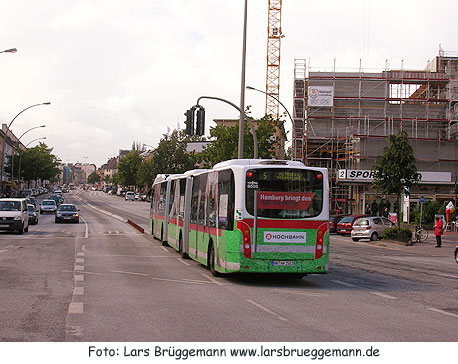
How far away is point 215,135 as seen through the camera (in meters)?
55.3

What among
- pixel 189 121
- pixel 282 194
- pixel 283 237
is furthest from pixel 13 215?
pixel 283 237

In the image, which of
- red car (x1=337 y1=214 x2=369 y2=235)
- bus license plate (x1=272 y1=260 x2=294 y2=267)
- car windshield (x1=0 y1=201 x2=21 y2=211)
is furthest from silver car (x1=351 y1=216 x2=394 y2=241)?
bus license plate (x1=272 y1=260 x2=294 y2=267)

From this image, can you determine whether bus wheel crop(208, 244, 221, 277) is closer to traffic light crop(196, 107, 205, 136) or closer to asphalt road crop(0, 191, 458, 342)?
asphalt road crop(0, 191, 458, 342)

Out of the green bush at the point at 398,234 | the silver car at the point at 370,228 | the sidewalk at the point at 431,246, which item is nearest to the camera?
the sidewalk at the point at 431,246

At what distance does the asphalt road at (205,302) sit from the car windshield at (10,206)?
1293 cm

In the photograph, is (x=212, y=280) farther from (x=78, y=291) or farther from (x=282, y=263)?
(x=78, y=291)

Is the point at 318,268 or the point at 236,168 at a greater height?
the point at 236,168

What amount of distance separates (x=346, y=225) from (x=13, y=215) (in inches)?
840

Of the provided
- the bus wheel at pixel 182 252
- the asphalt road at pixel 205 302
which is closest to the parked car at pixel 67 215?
the asphalt road at pixel 205 302

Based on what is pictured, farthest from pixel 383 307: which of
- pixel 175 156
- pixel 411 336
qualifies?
pixel 175 156

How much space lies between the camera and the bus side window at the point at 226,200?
14461 mm

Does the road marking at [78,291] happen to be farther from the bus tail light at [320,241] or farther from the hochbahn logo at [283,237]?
the bus tail light at [320,241]

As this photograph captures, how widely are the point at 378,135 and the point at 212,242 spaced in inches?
1757
